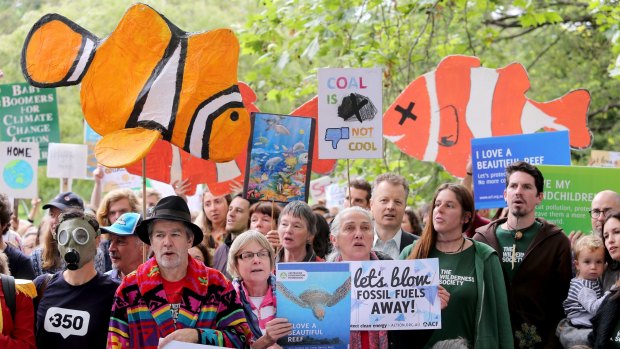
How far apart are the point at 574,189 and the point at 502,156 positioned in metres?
0.75

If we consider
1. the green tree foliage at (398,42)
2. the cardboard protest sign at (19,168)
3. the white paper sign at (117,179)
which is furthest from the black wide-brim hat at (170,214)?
the white paper sign at (117,179)

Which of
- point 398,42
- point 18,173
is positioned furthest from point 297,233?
point 398,42

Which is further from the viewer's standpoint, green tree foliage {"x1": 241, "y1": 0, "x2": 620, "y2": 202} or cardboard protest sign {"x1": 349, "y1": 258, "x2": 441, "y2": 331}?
green tree foliage {"x1": 241, "y1": 0, "x2": 620, "y2": 202}

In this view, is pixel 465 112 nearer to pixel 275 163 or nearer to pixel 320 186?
pixel 275 163

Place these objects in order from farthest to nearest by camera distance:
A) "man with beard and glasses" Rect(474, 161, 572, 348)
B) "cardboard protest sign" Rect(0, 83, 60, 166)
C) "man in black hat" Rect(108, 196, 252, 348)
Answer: "cardboard protest sign" Rect(0, 83, 60, 166), "man with beard and glasses" Rect(474, 161, 572, 348), "man in black hat" Rect(108, 196, 252, 348)

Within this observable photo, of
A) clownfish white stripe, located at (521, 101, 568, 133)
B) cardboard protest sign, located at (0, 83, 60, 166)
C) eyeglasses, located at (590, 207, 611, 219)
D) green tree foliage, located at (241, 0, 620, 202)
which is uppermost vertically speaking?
green tree foliage, located at (241, 0, 620, 202)

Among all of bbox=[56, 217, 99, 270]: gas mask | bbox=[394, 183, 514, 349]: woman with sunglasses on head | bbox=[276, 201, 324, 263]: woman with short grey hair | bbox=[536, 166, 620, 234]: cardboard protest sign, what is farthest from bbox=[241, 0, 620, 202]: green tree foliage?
bbox=[56, 217, 99, 270]: gas mask

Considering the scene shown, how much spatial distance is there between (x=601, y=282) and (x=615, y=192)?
1.09 meters

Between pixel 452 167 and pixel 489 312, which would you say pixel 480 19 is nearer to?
pixel 452 167

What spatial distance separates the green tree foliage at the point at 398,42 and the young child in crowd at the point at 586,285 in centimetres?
210

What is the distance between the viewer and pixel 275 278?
6121mm

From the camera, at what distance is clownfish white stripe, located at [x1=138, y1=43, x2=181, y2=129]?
685 centimetres

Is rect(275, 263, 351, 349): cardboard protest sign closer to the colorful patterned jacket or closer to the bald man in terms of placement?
the colorful patterned jacket

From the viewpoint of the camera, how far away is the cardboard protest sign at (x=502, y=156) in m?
8.76
